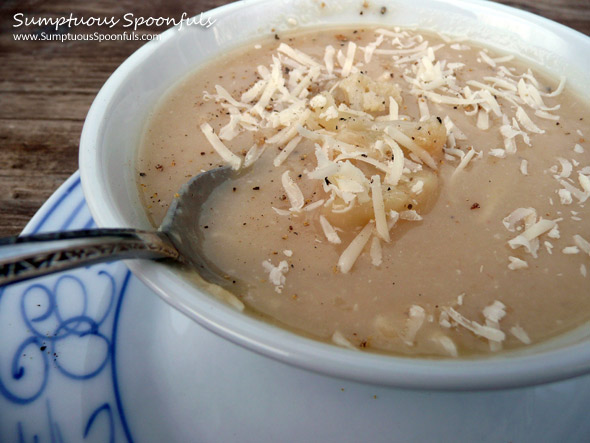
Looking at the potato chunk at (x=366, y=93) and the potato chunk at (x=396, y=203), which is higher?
the potato chunk at (x=366, y=93)

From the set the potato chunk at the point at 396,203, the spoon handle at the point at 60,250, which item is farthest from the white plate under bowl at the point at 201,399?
the spoon handle at the point at 60,250

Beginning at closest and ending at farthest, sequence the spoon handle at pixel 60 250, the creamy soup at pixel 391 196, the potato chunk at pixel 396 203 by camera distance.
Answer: the spoon handle at pixel 60 250
the creamy soup at pixel 391 196
the potato chunk at pixel 396 203

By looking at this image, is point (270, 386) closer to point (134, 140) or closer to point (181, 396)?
point (181, 396)

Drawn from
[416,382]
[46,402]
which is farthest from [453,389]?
[46,402]

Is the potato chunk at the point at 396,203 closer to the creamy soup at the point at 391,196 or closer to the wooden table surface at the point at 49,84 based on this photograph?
the creamy soup at the point at 391,196

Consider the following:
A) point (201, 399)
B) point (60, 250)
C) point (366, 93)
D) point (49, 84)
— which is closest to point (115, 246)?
Result: point (60, 250)

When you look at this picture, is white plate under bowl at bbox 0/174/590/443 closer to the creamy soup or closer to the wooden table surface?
the creamy soup

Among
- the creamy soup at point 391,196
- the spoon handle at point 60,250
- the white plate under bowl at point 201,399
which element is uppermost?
the spoon handle at point 60,250
